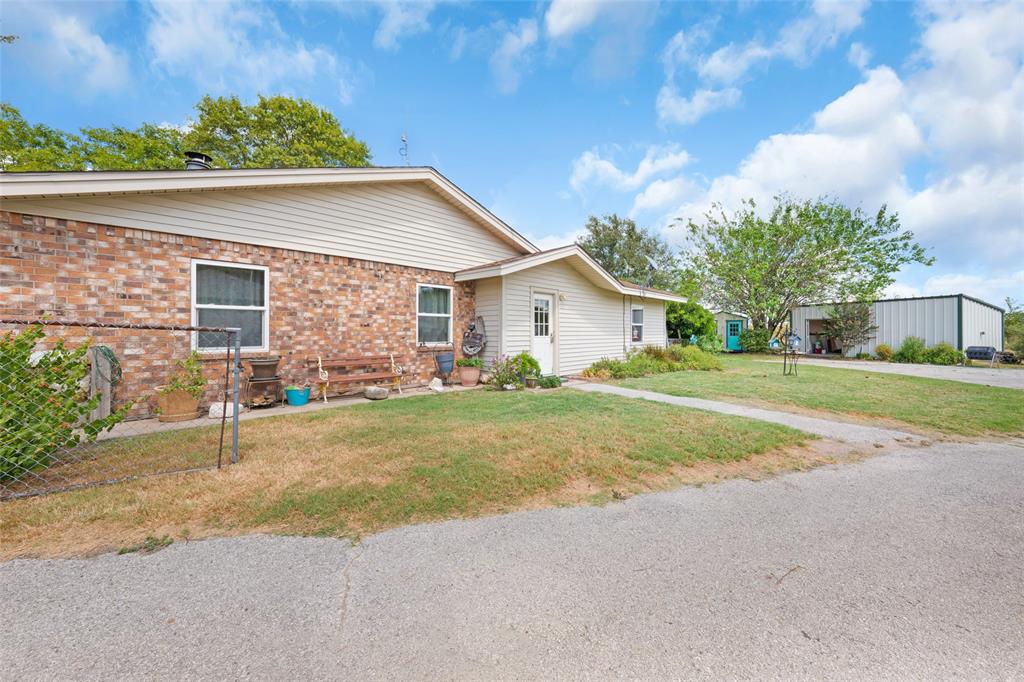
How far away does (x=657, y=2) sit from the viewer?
33.5 ft

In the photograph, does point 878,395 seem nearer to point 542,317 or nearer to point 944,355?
point 542,317

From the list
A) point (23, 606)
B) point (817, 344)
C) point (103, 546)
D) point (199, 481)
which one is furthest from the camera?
point (817, 344)

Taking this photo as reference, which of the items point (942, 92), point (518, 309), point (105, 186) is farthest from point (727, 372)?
point (105, 186)

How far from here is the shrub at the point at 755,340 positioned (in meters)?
23.0

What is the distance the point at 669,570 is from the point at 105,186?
874 centimetres

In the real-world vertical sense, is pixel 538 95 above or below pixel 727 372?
above

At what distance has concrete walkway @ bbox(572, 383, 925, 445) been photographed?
538 centimetres

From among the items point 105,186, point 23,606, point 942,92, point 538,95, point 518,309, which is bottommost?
point 23,606

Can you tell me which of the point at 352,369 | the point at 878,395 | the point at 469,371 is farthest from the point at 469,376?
the point at 878,395

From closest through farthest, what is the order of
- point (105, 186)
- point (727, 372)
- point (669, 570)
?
point (669, 570), point (105, 186), point (727, 372)

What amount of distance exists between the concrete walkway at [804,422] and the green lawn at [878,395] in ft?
2.40

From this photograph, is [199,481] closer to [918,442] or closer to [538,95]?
[918,442]

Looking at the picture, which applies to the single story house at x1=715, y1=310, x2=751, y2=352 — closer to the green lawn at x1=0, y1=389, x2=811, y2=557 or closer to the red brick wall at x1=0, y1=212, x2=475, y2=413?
the green lawn at x1=0, y1=389, x2=811, y2=557

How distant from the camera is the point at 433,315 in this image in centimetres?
1016
